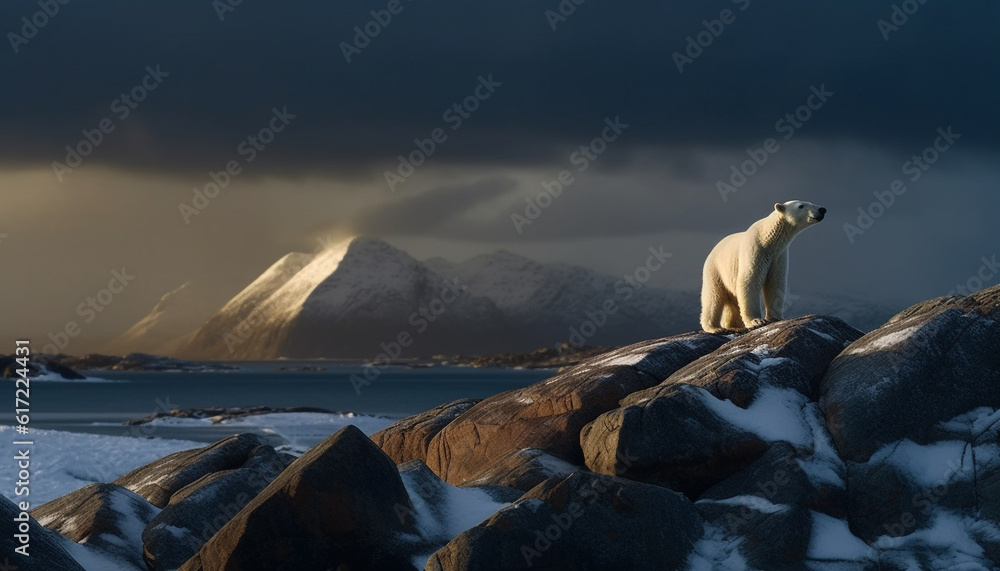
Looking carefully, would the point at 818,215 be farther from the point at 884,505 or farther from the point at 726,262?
the point at 884,505

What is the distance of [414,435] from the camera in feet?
78.8

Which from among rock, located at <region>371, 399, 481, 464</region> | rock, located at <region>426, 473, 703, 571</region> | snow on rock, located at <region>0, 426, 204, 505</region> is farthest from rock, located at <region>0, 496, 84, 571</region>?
snow on rock, located at <region>0, 426, 204, 505</region>

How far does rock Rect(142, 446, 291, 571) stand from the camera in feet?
59.4

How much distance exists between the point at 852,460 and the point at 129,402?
464 ft

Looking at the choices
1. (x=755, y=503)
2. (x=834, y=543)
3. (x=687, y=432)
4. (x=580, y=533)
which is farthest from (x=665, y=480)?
(x=580, y=533)

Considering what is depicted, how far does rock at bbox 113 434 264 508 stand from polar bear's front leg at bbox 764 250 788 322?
11.5 metres

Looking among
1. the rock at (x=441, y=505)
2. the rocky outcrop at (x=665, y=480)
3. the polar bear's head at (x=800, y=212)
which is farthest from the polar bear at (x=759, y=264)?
the rock at (x=441, y=505)

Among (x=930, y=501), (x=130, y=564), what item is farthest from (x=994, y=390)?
(x=130, y=564)

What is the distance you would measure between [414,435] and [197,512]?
19.9 ft

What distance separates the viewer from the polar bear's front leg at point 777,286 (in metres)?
24.4

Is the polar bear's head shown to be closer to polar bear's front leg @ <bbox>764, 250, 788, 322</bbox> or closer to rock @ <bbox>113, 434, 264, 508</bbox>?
polar bear's front leg @ <bbox>764, 250, 788, 322</bbox>

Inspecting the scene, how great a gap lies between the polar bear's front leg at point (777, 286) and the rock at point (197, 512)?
11307 mm

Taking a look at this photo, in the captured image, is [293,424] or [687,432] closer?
[687,432]

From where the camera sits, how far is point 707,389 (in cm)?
1956
